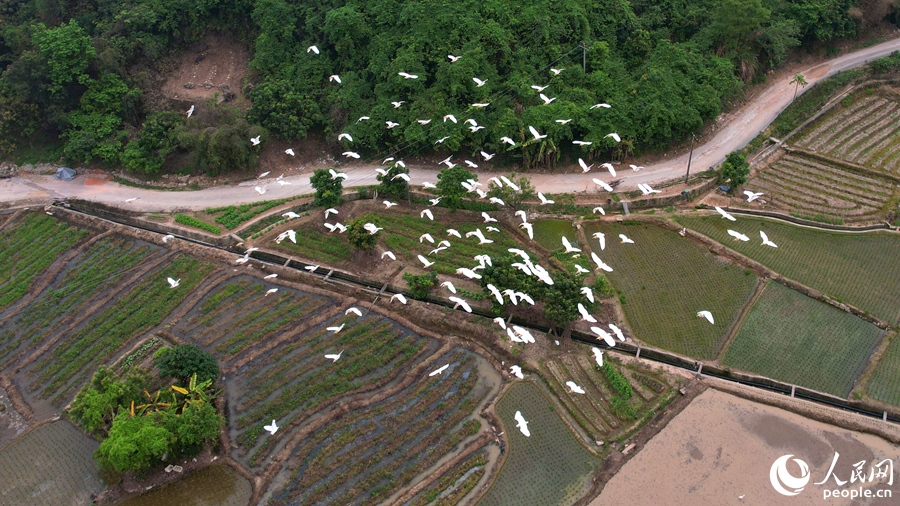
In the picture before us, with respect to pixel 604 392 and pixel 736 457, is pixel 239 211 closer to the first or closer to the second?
pixel 604 392

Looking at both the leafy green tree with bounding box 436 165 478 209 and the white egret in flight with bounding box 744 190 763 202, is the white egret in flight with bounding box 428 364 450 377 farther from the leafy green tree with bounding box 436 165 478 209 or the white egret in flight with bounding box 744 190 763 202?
the white egret in flight with bounding box 744 190 763 202

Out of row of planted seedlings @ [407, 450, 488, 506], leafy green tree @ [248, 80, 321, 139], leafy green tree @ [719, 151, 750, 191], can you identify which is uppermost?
leafy green tree @ [248, 80, 321, 139]

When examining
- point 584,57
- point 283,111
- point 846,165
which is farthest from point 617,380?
point 283,111

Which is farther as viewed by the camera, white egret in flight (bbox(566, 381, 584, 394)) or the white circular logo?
white egret in flight (bbox(566, 381, 584, 394))

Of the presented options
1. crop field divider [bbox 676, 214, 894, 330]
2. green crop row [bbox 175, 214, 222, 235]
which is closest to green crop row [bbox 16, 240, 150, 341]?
green crop row [bbox 175, 214, 222, 235]

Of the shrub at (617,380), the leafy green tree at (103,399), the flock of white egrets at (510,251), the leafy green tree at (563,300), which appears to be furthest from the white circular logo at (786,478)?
the leafy green tree at (103,399)

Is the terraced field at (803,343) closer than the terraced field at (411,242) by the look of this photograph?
Yes

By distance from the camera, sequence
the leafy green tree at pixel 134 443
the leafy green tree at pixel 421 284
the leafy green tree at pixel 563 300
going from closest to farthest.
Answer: the leafy green tree at pixel 134 443, the leafy green tree at pixel 563 300, the leafy green tree at pixel 421 284

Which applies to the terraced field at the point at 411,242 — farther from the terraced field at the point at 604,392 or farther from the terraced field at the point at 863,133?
the terraced field at the point at 863,133
